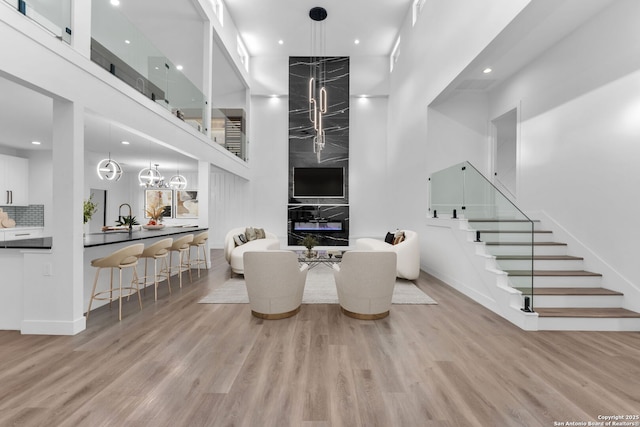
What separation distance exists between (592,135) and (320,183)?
6.77 m

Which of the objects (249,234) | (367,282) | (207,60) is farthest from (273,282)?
(207,60)

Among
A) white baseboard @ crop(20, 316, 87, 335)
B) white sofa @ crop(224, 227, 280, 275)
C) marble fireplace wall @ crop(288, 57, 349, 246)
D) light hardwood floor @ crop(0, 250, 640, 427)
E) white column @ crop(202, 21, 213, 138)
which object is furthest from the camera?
marble fireplace wall @ crop(288, 57, 349, 246)

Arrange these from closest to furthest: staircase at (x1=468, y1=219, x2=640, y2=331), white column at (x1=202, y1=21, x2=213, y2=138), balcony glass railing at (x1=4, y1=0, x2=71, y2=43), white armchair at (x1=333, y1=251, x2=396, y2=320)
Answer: balcony glass railing at (x1=4, y1=0, x2=71, y2=43)
staircase at (x1=468, y1=219, x2=640, y2=331)
white armchair at (x1=333, y1=251, x2=396, y2=320)
white column at (x1=202, y1=21, x2=213, y2=138)

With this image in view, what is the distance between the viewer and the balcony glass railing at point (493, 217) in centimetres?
347

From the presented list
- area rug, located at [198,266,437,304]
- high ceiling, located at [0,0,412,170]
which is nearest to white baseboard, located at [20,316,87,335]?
area rug, located at [198,266,437,304]

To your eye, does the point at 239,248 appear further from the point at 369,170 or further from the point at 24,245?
the point at 369,170

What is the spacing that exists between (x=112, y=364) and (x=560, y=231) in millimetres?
6308

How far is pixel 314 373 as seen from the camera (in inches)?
91.2

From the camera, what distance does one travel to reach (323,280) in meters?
5.43

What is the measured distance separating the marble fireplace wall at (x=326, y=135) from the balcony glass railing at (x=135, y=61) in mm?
4274

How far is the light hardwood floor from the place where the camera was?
6.06ft

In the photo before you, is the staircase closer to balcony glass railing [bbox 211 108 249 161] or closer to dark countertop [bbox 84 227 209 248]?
dark countertop [bbox 84 227 209 248]

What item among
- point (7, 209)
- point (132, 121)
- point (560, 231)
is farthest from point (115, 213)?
point (560, 231)

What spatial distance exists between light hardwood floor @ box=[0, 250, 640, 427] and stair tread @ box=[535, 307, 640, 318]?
21 cm
